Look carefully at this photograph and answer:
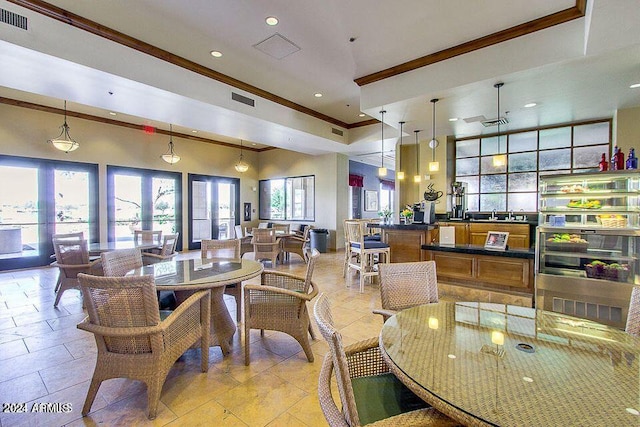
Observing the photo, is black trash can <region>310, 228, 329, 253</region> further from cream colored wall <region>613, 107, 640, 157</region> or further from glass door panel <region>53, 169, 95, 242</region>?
cream colored wall <region>613, 107, 640, 157</region>

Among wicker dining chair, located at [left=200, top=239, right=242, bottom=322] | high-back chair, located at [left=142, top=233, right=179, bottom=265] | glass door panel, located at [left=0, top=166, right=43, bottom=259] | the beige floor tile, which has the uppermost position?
glass door panel, located at [left=0, top=166, right=43, bottom=259]

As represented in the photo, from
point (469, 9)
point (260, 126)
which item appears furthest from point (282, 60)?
point (469, 9)

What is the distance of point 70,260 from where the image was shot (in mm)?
3773

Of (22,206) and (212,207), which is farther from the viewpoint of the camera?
(212,207)

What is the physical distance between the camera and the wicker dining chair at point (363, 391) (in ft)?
3.35

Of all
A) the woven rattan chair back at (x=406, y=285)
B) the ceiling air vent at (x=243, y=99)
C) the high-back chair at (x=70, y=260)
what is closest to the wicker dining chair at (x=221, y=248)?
the high-back chair at (x=70, y=260)

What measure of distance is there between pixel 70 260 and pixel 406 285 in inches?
164

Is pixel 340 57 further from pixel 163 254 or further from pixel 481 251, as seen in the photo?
pixel 163 254

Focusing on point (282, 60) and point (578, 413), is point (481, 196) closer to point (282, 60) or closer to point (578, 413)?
point (282, 60)

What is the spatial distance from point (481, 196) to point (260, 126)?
5280 mm

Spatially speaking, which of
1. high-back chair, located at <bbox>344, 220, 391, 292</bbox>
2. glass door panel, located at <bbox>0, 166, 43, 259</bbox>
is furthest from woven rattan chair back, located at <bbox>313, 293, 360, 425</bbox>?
glass door panel, located at <bbox>0, 166, 43, 259</bbox>

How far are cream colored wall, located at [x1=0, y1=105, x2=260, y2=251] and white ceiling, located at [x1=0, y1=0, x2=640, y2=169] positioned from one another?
0.92 m

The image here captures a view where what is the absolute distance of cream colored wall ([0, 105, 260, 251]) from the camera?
6270 millimetres

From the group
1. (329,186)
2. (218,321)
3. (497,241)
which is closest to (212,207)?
(329,186)
